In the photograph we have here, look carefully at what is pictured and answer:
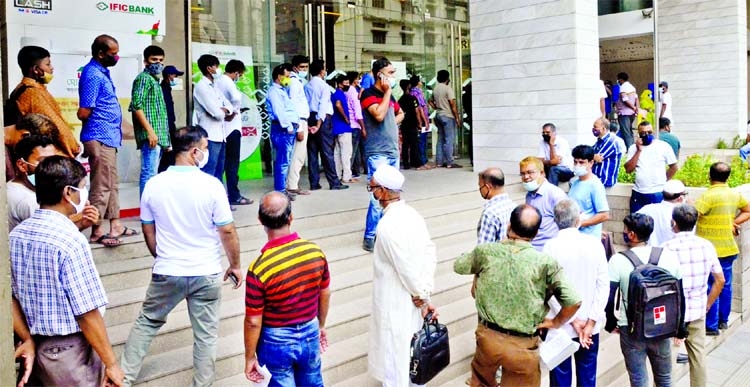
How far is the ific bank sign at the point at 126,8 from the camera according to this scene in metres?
6.95

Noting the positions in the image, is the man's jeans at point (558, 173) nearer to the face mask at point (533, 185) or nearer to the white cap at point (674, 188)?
the white cap at point (674, 188)

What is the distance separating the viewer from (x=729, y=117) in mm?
14422

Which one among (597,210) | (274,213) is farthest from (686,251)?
(274,213)

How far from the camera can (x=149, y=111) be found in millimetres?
5871

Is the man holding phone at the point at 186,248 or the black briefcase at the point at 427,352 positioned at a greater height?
the man holding phone at the point at 186,248

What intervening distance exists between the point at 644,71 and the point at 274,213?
58.7 ft

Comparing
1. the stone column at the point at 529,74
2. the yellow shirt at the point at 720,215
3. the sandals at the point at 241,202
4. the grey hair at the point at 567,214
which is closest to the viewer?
the grey hair at the point at 567,214

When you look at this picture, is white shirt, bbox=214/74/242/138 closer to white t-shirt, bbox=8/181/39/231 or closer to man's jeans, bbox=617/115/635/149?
white t-shirt, bbox=8/181/39/231

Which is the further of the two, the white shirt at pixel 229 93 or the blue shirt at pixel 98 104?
the white shirt at pixel 229 93

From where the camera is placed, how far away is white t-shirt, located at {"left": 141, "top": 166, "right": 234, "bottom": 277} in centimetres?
369

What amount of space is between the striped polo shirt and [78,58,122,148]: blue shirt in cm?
263

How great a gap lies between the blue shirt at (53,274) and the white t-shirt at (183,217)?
0.82 metres

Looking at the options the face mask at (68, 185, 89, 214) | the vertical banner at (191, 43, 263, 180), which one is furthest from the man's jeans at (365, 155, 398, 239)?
the vertical banner at (191, 43, 263, 180)

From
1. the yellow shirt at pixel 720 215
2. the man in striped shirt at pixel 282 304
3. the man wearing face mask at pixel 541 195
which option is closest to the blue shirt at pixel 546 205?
the man wearing face mask at pixel 541 195
